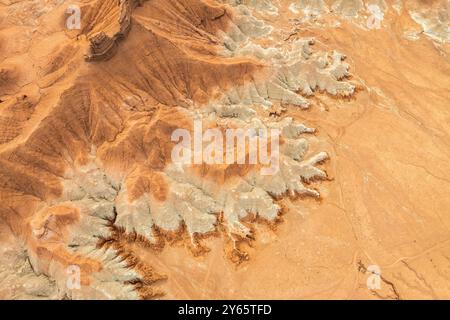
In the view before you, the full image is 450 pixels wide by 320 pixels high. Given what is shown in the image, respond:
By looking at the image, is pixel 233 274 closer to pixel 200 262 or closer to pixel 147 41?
pixel 200 262

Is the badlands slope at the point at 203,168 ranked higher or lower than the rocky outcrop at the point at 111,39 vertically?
lower

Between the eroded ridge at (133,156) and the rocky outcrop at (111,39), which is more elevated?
the rocky outcrop at (111,39)

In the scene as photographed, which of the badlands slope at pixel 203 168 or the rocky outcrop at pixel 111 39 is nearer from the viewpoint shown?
the badlands slope at pixel 203 168

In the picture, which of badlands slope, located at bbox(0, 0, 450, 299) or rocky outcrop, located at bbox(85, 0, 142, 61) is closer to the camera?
badlands slope, located at bbox(0, 0, 450, 299)

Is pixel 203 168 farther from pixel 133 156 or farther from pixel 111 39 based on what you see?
pixel 111 39

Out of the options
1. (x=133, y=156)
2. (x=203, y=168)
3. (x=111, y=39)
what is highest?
(x=111, y=39)

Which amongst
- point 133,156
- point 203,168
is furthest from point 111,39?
point 203,168
